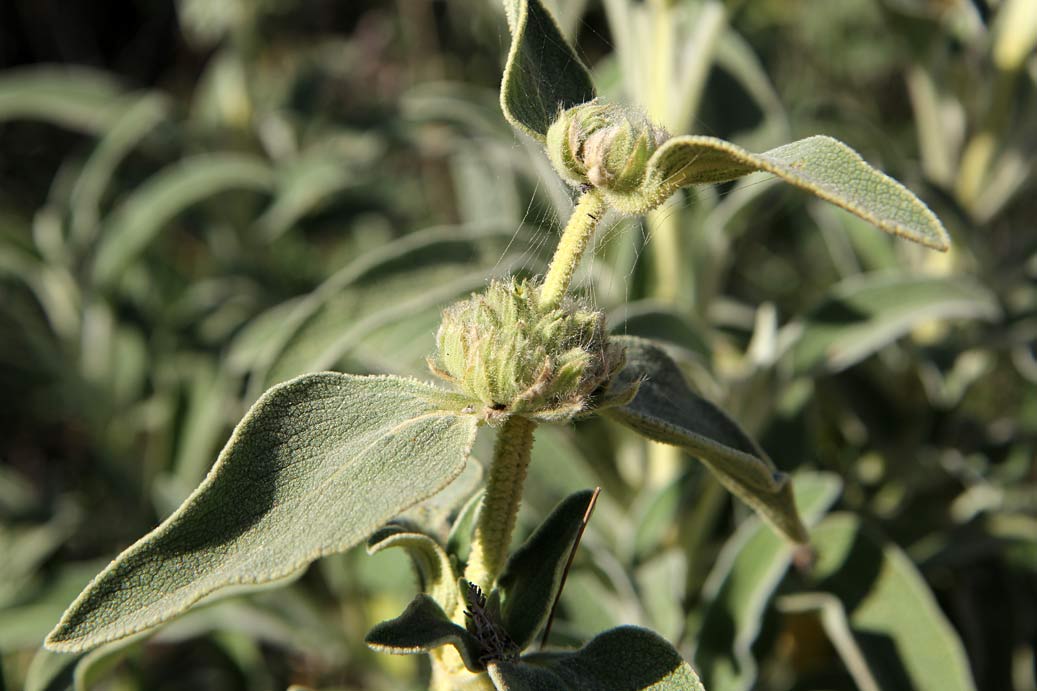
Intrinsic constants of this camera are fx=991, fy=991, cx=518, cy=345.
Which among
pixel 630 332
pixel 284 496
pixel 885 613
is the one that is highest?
pixel 284 496

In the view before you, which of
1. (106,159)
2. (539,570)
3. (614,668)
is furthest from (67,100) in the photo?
(614,668)

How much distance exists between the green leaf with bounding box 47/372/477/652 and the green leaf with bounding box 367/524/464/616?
91 mm

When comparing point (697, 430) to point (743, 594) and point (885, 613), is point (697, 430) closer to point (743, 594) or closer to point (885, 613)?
point (743, 594)

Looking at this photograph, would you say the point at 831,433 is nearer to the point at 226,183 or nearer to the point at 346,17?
the point at 226,183

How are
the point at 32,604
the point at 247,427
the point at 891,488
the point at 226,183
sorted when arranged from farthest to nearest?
the point at 226,183, the point at 891,488, the point at 32,604, the point at 247,427

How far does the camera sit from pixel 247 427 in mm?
667

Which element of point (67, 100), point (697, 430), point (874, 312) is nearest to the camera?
point (697, 430)

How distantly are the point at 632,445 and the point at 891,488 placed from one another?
22.4 inches

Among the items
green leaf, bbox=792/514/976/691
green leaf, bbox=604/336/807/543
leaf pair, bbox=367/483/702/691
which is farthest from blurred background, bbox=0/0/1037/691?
leaf pair, bbox=367/483/702/691

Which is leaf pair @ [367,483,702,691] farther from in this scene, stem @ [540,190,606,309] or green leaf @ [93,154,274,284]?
green leaf @ [93,154,274,284]

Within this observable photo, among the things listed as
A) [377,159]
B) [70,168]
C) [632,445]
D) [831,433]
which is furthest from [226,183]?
[831,433]

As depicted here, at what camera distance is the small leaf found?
697 mm

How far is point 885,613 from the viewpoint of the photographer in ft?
4.41

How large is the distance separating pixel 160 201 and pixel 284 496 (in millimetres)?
1403
